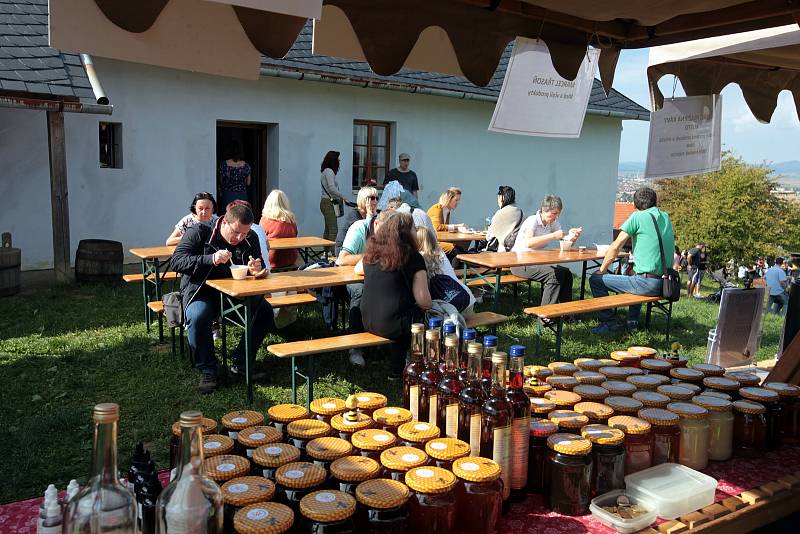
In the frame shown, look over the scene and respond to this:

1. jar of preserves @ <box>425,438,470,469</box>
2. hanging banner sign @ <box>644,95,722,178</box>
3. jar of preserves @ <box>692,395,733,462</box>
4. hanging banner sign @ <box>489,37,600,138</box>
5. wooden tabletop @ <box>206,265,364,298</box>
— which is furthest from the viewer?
wooden tabletop @ <box>206,265,364,298</box>

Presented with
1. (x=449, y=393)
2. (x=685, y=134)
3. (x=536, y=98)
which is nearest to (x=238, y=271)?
(x=536, y=98)

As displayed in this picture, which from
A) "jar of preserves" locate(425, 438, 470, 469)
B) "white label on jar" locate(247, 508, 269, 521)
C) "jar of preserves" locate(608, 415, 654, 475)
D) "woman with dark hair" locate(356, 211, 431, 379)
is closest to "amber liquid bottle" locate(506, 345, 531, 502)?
"jar of preserves" locate(425, 438, 470, 469)

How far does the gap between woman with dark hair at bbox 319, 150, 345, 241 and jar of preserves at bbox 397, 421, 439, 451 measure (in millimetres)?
9924

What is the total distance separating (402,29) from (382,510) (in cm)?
175

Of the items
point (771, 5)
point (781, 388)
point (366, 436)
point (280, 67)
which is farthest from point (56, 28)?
point (280, 67)

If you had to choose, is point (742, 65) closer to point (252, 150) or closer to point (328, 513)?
point (328, 513)

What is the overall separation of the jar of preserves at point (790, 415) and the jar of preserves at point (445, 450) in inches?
57.2

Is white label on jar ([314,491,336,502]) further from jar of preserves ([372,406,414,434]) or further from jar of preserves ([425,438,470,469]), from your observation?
jar of preserves ([372,406,414,434])

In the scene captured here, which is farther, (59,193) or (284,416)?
(59,193)

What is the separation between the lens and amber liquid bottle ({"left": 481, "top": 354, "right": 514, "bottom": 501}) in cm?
190

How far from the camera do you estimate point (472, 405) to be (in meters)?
1.95

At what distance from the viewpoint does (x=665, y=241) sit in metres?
7.03

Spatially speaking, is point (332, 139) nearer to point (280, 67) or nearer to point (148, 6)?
point (280, 67)

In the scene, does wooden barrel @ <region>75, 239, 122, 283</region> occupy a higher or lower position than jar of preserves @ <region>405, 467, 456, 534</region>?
lower
